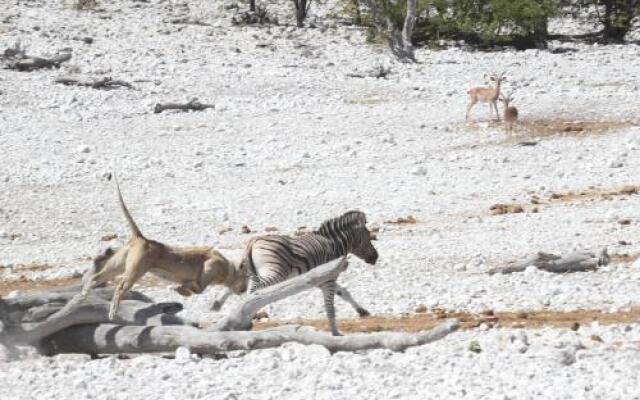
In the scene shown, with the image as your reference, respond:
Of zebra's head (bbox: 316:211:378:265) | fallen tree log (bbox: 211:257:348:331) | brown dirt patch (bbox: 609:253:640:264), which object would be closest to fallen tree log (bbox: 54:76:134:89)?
brown dirt patch (bbox: 609:253:640:264)

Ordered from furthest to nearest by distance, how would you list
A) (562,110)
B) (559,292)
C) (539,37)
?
(539,37)
(562,110)
(559,292)

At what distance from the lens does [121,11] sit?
34.7 metres

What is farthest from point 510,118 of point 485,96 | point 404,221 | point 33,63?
point 33,63

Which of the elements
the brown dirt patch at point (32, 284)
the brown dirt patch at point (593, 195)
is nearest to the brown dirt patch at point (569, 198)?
the brown dirt patch at point (593, 195)

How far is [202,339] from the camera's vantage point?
27.8 feet

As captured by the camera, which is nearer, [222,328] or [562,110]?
[222,328]

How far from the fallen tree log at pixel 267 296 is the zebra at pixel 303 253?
99cm

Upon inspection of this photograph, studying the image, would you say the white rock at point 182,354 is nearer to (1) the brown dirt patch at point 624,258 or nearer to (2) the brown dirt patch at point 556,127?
(1) the brown dirt patch at point 624,258

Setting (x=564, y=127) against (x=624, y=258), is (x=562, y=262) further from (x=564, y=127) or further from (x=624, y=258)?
(x=564, y=127)

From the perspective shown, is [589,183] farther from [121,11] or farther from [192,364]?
[121,11]

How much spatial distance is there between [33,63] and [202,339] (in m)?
19.9

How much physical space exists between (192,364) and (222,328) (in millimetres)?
377

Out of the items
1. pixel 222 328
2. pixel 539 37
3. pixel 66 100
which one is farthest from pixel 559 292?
pixel 539 37

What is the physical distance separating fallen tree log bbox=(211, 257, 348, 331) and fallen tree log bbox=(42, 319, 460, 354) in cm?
12
